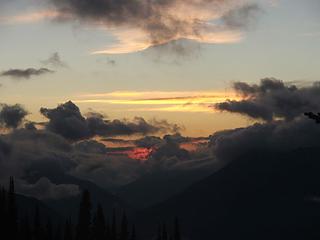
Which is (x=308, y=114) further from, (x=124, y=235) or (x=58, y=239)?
(x=124, y=235)

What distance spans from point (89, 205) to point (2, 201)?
75.9 feet

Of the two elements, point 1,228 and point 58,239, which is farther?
point 58,239

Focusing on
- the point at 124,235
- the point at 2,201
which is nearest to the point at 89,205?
the point at 2,201

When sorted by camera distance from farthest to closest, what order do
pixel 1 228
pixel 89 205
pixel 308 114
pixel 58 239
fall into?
pixel 58 239 → pixel 89 205 → pixel 1 228 → pixel 308 114

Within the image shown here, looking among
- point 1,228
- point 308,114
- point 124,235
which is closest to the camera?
point 308,114

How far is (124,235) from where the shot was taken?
A: 196 meters

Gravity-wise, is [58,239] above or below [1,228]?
below

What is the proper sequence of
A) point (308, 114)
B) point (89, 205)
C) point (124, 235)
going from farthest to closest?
point (124, 235)
point (89, 205)
point (308, 114)

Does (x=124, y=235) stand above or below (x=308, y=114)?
below

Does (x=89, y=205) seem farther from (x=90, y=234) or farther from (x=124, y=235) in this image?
(x=124, y=235)

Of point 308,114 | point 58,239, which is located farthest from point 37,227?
point 308,114

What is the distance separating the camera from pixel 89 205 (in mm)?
155375

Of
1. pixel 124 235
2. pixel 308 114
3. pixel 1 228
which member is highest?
pixel 308 114

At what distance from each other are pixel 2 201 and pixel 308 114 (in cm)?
10214
